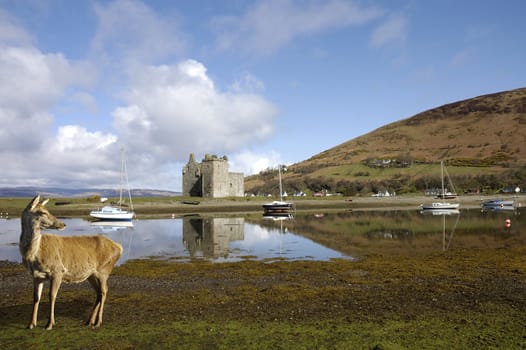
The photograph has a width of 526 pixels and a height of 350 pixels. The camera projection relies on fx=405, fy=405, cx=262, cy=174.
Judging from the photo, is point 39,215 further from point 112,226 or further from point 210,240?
point 112,226

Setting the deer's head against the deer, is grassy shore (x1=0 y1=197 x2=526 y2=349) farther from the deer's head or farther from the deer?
the deer's head

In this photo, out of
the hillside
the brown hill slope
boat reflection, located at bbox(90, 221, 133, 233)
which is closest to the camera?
boat reflection, located at bbox(90, 221, 133, 233)

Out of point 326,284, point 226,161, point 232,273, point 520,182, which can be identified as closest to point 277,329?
point 326,284

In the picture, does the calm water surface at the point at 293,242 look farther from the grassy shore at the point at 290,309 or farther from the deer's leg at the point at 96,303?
the deer's leg at the point at 96,303

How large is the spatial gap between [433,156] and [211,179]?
3859 inches

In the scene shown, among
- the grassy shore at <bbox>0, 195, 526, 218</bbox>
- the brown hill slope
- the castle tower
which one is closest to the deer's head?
the grassy shore at <bbox>0, 195, 526, 218</bbox>

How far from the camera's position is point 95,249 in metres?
8.74

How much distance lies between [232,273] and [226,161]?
227ft

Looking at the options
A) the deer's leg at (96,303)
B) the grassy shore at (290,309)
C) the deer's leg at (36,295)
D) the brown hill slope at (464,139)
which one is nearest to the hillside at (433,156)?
the brown hill slope at (464,139)

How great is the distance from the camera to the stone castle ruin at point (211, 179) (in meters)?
81.3

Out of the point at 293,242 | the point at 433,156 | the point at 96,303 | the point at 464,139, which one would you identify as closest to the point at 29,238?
the point at 96,303

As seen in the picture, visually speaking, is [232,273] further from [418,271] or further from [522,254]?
[522,254]

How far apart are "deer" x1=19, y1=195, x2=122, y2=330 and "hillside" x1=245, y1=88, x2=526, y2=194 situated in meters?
107

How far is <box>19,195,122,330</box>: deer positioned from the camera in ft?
25.4
